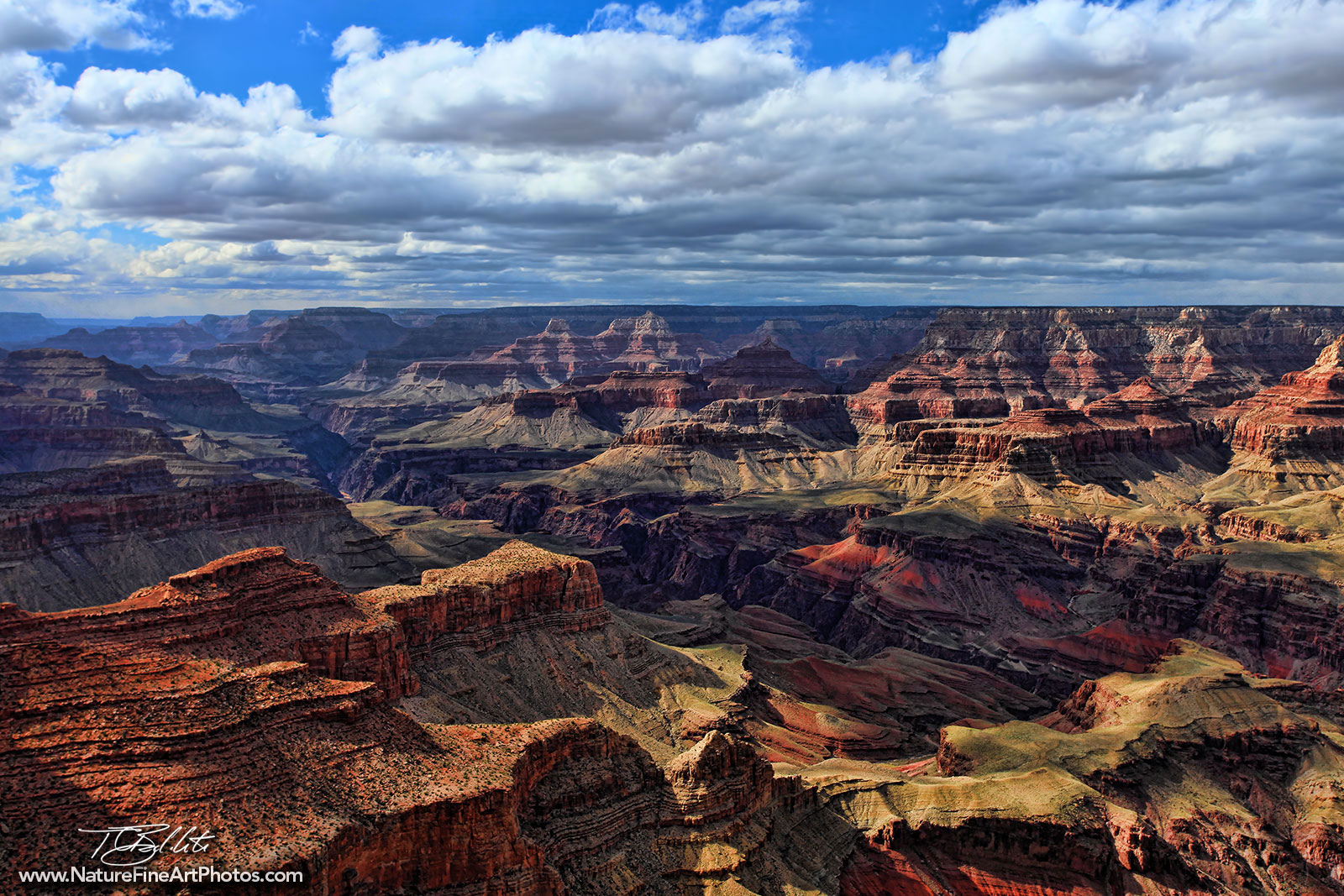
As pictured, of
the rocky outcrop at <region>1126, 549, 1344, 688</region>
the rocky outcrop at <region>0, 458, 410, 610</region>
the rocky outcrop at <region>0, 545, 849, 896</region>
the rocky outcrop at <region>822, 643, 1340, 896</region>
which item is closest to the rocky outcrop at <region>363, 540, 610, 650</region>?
the rocky outcrop at <region>0, 545, 849, 896</region>

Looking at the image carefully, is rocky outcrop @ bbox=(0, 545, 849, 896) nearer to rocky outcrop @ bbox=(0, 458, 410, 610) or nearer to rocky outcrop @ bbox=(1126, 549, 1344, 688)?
rocky outcrop @ bbox=(1126, 549, 1344, 688)

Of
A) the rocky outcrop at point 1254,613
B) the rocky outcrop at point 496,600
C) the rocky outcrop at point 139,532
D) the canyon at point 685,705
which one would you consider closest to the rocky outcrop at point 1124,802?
the canyon at point 685,705

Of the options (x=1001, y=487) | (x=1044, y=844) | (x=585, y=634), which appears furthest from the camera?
(x=1001, y=487)

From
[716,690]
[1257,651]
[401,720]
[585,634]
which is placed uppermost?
[401,720]

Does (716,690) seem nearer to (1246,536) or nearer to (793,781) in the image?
(793,781)

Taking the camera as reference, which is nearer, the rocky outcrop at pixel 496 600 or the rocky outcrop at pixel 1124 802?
the rocky outcrop at pixel 1124 802

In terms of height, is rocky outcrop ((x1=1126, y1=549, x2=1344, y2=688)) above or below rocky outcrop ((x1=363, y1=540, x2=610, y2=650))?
below

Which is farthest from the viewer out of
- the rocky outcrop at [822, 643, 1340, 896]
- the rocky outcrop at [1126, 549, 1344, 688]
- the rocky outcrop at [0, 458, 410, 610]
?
the rocky outcrop at [0, 458, 410, 610]

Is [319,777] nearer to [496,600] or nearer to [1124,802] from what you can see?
[496,600]

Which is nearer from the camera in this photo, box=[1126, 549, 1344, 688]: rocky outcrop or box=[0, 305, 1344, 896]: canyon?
box=[0, 305, 1344, 896]: canyon

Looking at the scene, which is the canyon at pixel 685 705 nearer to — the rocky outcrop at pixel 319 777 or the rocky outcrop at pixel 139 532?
A: the rocky outcrop at pixel 319 777

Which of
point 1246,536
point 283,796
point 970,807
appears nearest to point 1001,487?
point 1246,536
